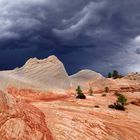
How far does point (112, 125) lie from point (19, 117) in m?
15.5

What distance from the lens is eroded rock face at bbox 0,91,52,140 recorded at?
3322 cm

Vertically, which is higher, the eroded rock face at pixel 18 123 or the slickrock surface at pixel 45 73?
the slickrock surface at pixel 45 73

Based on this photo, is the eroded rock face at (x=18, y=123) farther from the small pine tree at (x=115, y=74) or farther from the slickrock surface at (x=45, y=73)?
the small pine tree at (x=115, y=74)

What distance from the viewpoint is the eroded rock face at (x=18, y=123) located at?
109 ft

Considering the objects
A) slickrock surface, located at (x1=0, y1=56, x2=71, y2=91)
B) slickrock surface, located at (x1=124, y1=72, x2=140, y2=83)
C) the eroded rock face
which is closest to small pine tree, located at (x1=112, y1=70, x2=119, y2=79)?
slickrock surface, located at (x1=124, y1=72, x2=140, y2=83)

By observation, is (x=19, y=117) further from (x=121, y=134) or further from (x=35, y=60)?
(x=35, y=60)

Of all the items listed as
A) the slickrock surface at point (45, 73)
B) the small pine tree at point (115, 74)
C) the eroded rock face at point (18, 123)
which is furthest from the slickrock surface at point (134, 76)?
the eroded rock face at point (18, 123)

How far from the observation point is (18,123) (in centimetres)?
3447

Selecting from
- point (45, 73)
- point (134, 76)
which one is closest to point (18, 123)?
point (45, 73)

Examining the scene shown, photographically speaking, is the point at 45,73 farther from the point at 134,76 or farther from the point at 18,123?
the point at 18,123

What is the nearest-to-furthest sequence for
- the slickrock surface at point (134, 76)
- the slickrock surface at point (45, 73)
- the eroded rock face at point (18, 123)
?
the eroded rock face at point (18, 123) → the slickrock surface at point (45, 73) → the slickrock surface at point (134, 76)

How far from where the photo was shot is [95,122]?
150 feet

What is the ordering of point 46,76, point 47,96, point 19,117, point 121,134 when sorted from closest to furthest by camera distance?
1. point 19,117
2. point 121,134
3. point 47,96
4. point 46,76

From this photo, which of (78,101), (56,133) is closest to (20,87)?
(78,101)
